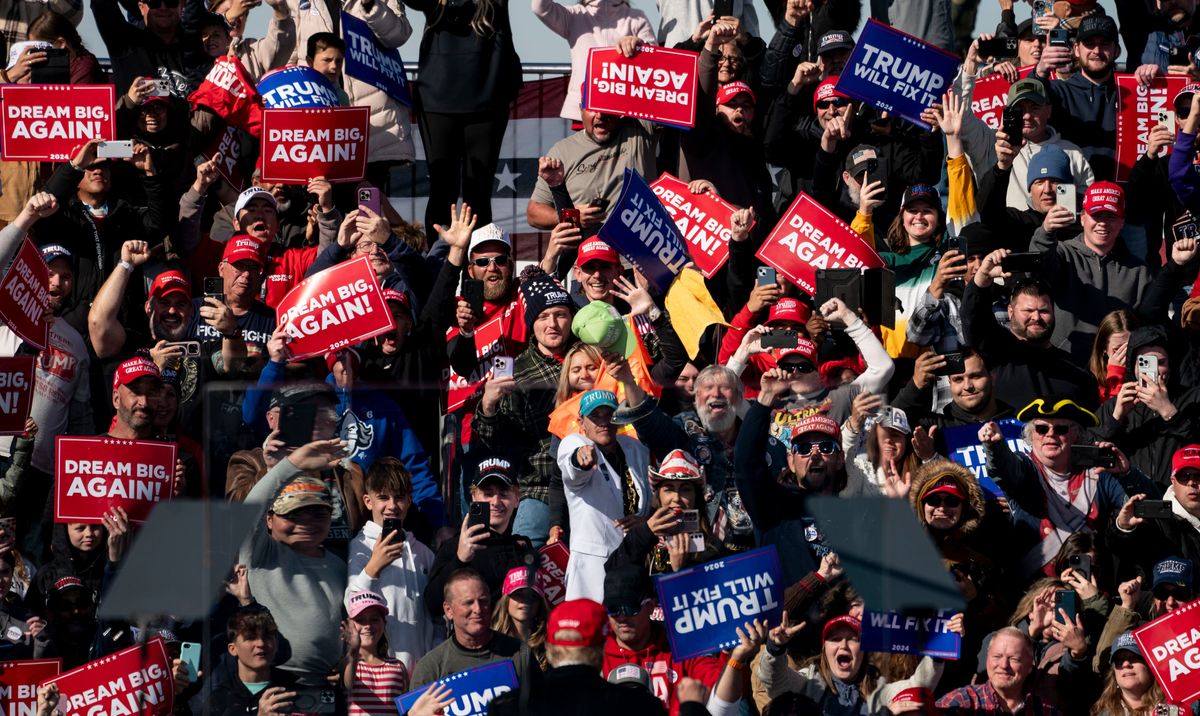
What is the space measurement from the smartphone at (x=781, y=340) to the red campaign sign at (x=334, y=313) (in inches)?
87.7

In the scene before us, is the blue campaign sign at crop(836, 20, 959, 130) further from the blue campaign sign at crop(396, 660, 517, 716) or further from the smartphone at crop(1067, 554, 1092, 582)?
the blue campaign sign at crop(396, 660, 517, 716)

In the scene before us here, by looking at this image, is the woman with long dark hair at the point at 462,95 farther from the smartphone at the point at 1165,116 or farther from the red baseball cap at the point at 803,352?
the smartphone at the point at 1165,116

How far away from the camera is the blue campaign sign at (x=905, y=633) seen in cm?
807

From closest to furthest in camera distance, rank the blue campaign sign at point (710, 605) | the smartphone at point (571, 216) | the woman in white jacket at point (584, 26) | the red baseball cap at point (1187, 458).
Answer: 1. the blue campaign sign at point (710, 605)
2. the red baseball cap at point (1187, 458)
3. the smartphone at point (571, 216)
4. the woman in white jacket at point (584, 26)

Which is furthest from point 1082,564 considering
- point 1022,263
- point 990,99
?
point 990,99

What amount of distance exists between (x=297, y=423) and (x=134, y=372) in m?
3.72

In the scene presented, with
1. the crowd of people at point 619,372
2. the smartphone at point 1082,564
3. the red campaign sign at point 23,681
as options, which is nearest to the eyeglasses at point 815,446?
the crowd of people at point 619,372

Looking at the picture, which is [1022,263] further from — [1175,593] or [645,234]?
[1175,593]

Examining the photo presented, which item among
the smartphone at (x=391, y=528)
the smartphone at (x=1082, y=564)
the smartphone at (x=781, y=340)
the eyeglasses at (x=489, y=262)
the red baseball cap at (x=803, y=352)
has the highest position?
the eyeglasses at (x=489, y=262)

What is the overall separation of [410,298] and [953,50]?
4868 mm

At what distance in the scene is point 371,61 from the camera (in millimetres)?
13352

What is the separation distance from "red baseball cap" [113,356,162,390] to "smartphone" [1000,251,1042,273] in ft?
13.8

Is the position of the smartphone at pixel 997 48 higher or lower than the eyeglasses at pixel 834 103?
higher

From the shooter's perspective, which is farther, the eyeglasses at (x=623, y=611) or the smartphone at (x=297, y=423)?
the eyeglasses at (x=623, y=611)
